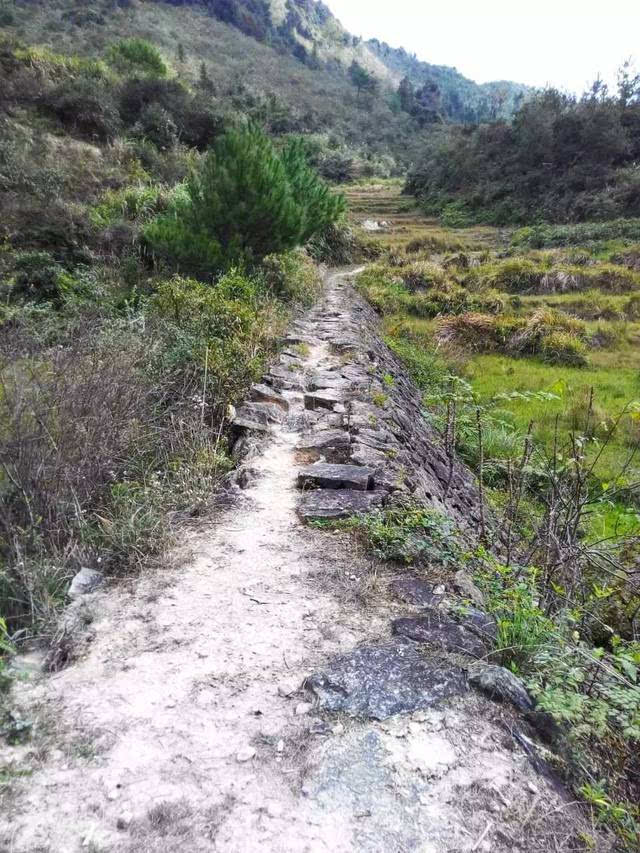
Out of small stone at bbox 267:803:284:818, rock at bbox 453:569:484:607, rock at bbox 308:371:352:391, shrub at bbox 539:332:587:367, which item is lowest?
shrub at bbox 539:332:587:367

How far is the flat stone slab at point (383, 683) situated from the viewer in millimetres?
1906

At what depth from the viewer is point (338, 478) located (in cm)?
372

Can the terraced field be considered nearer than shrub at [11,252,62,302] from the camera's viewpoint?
Yes

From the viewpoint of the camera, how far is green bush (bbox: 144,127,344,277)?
878cm

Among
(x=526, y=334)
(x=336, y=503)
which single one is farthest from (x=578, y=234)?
(x=336, y=503)

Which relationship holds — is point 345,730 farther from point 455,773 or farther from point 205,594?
point 205,594

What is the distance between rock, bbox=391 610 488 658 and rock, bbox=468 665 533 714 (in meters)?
0.12

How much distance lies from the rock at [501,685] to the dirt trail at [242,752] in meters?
0.06

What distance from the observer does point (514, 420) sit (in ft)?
27.1

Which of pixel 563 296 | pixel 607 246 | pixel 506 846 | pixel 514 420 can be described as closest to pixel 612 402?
pixel 514 420

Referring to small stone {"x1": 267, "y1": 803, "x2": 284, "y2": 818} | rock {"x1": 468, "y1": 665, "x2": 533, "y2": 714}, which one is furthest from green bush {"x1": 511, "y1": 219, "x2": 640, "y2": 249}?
small stone {"x1": 267, "y1": 803, "x2": 284, "y2": 818}

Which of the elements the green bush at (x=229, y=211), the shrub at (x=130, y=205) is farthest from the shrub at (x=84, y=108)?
the green bush at (x=229, y=211)

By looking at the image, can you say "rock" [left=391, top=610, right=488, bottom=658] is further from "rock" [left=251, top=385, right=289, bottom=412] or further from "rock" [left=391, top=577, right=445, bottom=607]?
"rock" [left=251, top=385, right=289, bottom=412]

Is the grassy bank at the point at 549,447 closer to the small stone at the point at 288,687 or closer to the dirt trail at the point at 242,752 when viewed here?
the dirt trail at the point at 242,752
